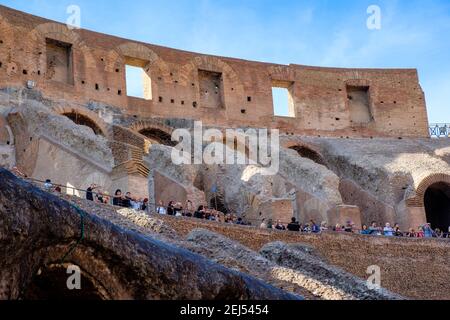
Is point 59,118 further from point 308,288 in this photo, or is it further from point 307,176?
point 308,288

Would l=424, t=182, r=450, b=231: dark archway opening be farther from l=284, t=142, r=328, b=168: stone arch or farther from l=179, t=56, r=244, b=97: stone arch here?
l=179, t=56, r=244, b=97: stone arch

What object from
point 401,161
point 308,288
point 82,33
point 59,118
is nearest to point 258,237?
point 308,288

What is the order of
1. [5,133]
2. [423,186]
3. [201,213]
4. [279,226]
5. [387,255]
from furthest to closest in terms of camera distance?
[423,186]
[5,133]
[279,226]
[387,255]
[201,213]

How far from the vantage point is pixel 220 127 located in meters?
34.5

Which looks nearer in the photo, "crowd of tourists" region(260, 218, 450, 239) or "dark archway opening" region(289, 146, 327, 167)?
"crowd of tourists" region(260, 218, 450, 239)

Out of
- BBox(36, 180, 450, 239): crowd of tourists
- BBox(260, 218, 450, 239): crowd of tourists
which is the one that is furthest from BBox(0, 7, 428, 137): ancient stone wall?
BBox(260, 218, 450, 239): crowd of tourists

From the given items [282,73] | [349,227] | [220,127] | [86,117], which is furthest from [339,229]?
[282,73]

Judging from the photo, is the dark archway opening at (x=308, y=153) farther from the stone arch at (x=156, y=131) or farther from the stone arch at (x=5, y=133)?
the stone arch at (x=5, y=133)

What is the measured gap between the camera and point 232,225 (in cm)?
1897

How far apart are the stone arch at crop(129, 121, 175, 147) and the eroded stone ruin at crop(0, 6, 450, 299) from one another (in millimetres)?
53

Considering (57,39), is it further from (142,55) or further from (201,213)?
(201,213)

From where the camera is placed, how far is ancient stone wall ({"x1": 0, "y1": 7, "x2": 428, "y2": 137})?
30812 millimetres

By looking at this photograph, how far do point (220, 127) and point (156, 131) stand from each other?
10.7 ft
